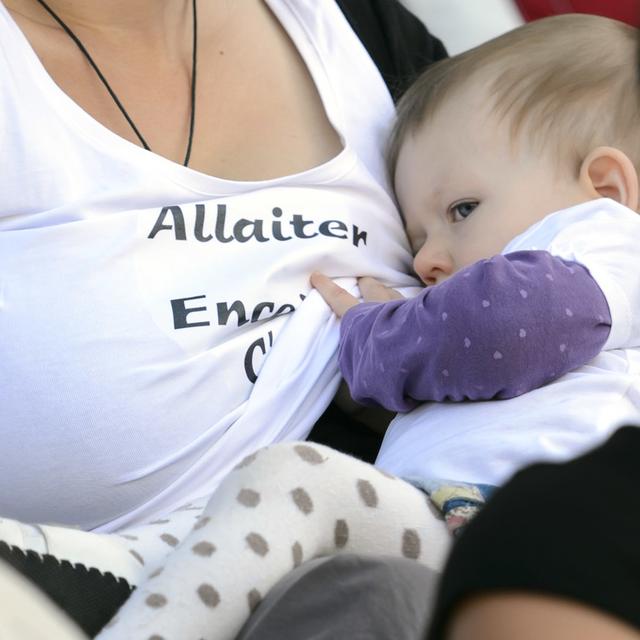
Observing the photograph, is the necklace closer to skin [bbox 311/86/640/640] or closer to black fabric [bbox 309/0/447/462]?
skin [bbox 311/86/640/640]

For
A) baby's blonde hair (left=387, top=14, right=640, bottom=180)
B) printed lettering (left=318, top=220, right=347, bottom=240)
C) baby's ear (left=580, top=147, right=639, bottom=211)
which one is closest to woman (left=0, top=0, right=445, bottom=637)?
printed lettering (left=318, top=220, right=347, bottom=240)

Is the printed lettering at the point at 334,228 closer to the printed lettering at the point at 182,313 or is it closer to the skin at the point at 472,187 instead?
the skin at the point at 472,187

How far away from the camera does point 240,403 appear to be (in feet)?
3.70

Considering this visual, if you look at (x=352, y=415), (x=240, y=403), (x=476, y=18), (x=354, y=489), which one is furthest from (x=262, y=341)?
(x=476, y=18)

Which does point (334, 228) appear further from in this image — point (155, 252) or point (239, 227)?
point (155, 252)

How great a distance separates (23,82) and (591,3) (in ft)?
3.20

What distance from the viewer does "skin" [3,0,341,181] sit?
123cm

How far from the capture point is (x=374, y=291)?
1269mm

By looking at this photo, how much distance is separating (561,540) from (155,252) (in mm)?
748

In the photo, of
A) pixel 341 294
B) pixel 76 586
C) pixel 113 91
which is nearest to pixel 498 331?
pixel 341 294

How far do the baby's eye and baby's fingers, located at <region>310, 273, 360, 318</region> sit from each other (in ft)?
0.57

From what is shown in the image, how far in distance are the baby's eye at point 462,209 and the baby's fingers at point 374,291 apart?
0.12 metres

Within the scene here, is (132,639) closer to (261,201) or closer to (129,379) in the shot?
(129,379)

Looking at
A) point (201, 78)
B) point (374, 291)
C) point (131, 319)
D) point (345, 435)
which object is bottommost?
point (345, 435)
